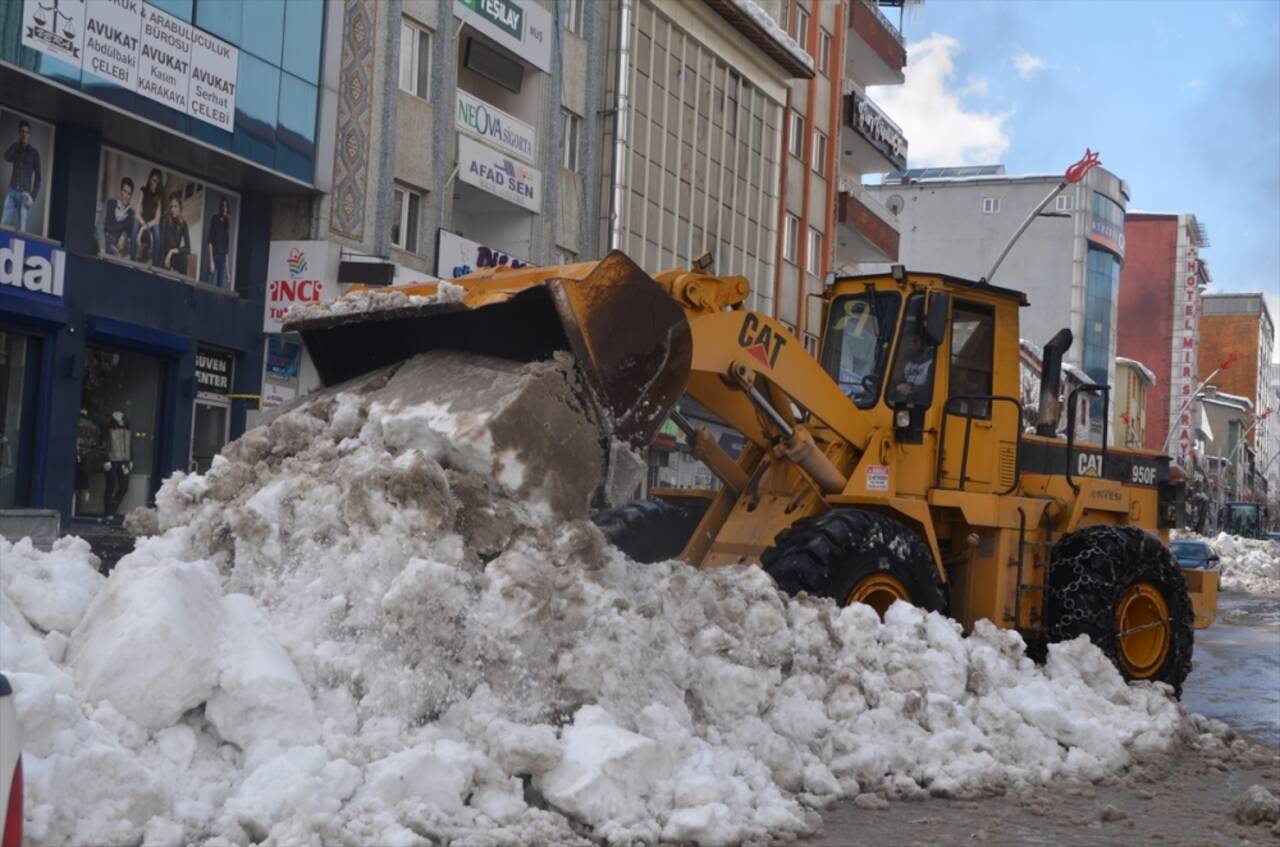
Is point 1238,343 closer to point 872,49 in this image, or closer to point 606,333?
point 872,49

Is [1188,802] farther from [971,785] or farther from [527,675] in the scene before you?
[527,675]

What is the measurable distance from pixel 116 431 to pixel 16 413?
1.79m

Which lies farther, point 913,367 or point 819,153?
point 819,153

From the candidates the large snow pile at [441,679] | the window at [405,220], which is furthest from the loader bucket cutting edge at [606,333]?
the window at [405,220]

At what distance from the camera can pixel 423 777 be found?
18.6 feet

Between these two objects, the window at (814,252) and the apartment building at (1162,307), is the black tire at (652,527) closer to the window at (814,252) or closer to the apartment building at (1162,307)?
the window at (814,252)

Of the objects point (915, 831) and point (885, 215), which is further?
point (885, 215)

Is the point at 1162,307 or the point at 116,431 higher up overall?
the point at 1162,307

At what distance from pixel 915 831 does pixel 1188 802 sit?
6.18 ft

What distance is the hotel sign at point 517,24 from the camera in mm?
26234

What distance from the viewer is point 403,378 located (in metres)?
8.29

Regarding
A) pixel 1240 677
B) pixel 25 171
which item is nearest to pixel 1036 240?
pixel 25 171

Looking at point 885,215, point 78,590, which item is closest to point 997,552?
point 78,590

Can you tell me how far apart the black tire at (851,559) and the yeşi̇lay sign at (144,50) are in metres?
13.0
